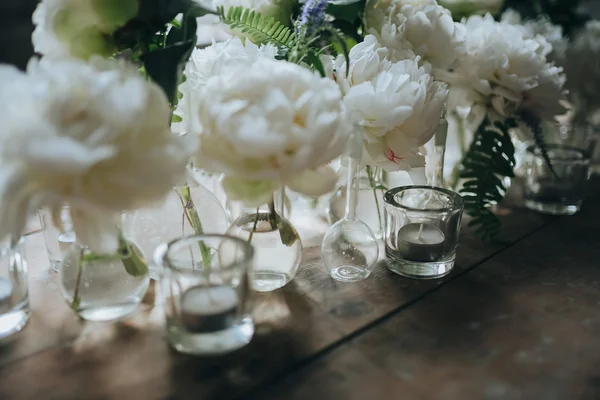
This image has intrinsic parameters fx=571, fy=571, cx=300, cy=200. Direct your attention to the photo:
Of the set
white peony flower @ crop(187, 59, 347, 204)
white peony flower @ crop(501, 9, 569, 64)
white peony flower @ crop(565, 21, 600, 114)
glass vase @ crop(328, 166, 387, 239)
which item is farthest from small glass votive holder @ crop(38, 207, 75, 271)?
white peony flower @ crop(565, 21, 600, 114)

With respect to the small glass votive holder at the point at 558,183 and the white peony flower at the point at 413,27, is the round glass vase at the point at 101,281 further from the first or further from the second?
the small glass votive holder at the point at 558,183

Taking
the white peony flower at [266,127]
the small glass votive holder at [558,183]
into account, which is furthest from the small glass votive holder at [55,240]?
the small glass votive holder at [558,183]

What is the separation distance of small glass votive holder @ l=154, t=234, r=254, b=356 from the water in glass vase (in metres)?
0.10

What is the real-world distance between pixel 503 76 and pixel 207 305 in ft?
1.85

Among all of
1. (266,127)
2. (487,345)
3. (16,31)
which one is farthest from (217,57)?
(16,31)

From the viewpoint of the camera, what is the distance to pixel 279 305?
65 centimetres

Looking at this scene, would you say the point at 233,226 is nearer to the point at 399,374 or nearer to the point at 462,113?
the point at 399,374

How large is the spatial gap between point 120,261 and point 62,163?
8.1 inches

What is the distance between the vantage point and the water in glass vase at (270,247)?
0.67m

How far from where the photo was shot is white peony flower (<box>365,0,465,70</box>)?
74cm

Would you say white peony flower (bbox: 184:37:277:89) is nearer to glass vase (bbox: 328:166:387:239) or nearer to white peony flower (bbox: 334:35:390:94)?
white peony flower (bbox: 334:35:390:94)

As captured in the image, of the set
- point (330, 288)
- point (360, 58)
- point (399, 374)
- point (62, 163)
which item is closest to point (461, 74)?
point (360, 58)

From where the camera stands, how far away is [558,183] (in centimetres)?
94

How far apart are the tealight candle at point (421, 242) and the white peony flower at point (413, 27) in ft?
0.72
